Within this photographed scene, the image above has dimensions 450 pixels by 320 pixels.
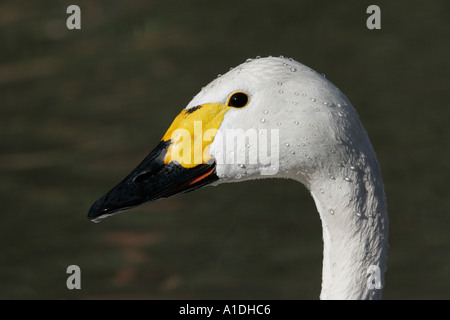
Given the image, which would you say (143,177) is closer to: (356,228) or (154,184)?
(154,184)

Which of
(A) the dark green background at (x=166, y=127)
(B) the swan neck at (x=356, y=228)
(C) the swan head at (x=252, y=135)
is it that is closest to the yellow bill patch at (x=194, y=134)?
(C) the swan head at (x=252, y=135)

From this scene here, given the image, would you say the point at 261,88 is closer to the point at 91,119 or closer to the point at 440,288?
the point at 440,288

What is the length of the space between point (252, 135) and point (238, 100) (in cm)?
16

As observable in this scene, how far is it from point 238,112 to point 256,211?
4852mm

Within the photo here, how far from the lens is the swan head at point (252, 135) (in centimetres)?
369

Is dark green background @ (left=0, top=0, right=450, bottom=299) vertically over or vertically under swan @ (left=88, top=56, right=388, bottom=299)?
over

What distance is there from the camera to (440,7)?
12109mm

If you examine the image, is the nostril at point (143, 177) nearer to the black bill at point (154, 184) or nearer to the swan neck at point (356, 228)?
the black bill at point (154, 184)

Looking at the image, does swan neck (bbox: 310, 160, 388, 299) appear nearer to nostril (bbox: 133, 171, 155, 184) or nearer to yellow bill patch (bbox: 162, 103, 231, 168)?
yellow bill patch (bbox: 162, 103, 231, 168)

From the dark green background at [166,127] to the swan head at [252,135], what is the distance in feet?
12.1

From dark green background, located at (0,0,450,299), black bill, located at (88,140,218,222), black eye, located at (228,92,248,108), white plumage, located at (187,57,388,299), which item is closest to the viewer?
white plumage, located at (187,57,388,299)

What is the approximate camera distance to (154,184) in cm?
394

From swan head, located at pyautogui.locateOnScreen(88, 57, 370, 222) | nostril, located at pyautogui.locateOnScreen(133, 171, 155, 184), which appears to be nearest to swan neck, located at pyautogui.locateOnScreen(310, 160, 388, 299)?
swan head, located at pyautogui.locateOnScreen(88, 57, 370, 222)

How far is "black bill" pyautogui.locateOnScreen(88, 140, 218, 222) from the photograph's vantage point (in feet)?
12.8
